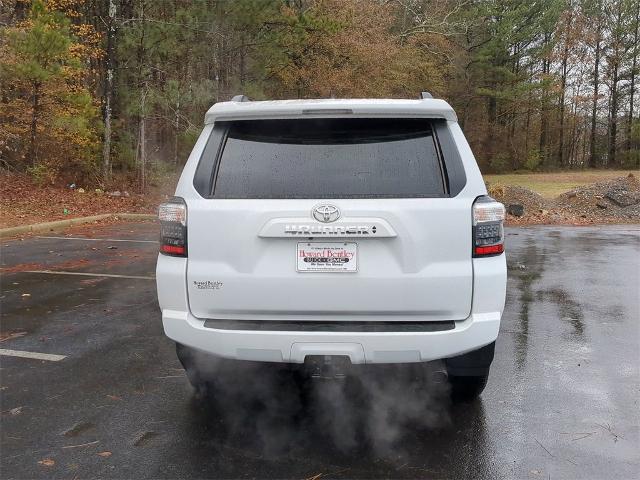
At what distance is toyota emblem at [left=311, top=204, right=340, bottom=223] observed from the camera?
291cm

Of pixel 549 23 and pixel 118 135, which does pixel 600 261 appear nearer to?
pixel 118 135

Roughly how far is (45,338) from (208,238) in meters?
2.80

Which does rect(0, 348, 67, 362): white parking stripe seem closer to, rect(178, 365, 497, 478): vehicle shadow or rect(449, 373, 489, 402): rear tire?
rect(178, 365, 497, 478): vehicle shadow

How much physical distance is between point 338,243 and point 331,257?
0.27ft

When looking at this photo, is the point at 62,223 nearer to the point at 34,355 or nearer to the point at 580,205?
the point at 34,355

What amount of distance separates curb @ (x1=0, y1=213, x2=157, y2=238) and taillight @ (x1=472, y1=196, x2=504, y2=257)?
36.2 ft

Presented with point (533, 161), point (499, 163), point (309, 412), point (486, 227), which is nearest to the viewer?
point (486, 227)

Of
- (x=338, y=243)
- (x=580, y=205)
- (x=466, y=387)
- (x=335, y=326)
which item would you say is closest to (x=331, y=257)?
(x=338, y=243)

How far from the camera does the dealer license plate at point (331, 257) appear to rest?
2.92 meters

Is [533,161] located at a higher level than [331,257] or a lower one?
higher

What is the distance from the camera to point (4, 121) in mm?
17672

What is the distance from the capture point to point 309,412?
351 centimetres

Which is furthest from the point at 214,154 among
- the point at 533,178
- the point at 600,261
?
the point at 533,178

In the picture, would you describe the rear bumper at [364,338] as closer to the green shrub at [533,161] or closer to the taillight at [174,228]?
the taillight at [174,228]
